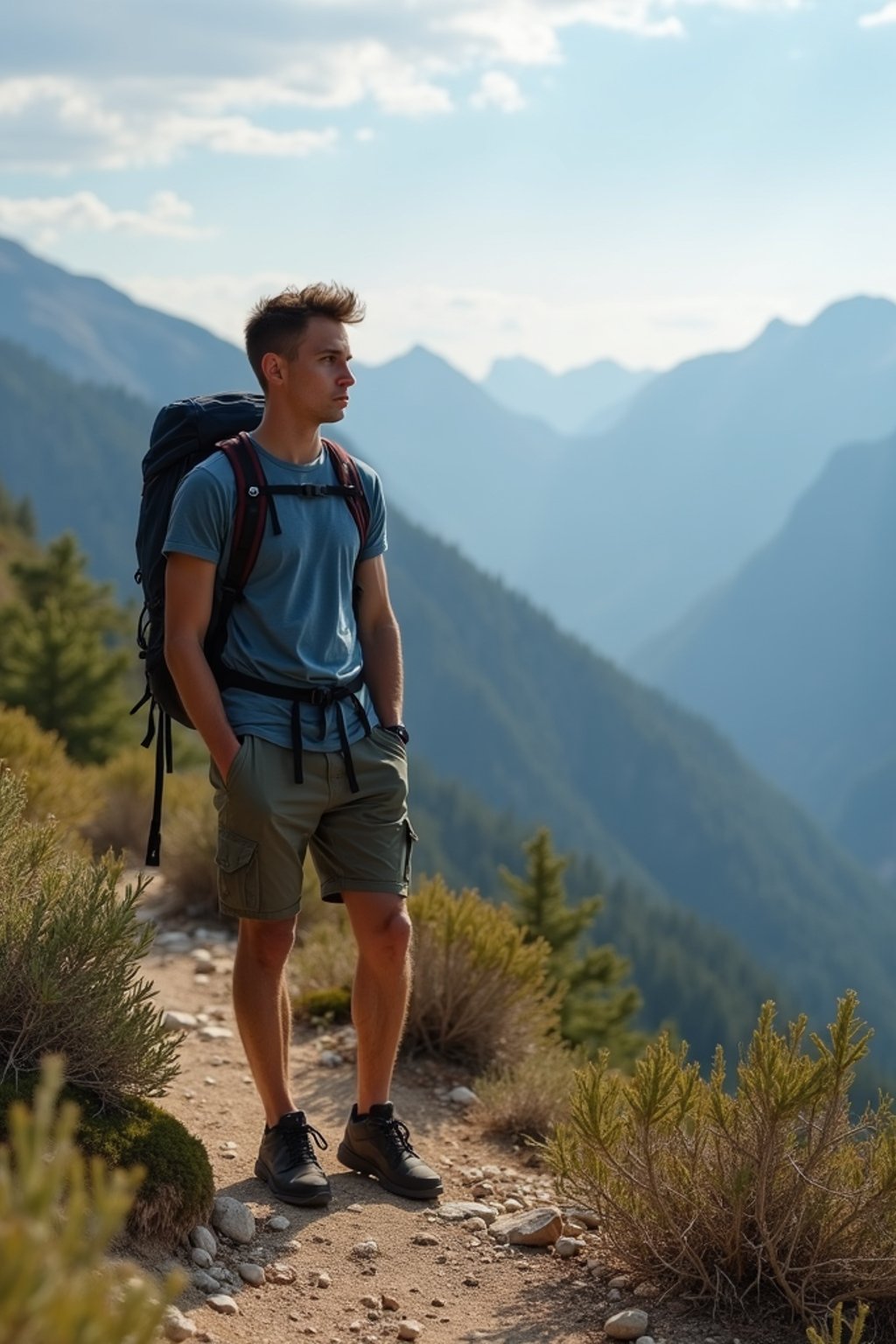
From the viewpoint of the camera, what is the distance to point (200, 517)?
3.69 meters

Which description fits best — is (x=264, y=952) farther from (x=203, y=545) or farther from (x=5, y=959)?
(x=203, y=545)

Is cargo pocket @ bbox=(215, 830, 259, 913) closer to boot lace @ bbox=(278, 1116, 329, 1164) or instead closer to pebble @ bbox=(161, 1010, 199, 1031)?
boot lace @ bbox=(278, 1116, 329, 1164)

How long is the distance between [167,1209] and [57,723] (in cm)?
1478

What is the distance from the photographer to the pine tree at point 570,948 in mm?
15797

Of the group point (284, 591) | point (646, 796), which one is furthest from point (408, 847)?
point (646, 796)

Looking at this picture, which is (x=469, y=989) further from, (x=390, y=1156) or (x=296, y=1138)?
(x=296, y=1138)

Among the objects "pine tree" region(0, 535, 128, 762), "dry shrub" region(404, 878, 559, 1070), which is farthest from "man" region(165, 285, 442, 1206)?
"pine tree" region(0, 535, 128, 762)

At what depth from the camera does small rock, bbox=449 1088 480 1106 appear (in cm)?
582

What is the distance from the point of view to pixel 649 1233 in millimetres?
3754

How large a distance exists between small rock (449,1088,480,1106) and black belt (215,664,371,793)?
2422 mm

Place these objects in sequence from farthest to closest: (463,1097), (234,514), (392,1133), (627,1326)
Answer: (463,1097), (392,1133), (234,514), (627,1326)

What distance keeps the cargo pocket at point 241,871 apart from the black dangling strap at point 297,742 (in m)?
0.22

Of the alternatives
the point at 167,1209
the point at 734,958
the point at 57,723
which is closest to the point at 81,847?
the point at 167,1209

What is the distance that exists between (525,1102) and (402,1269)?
1697 mm
